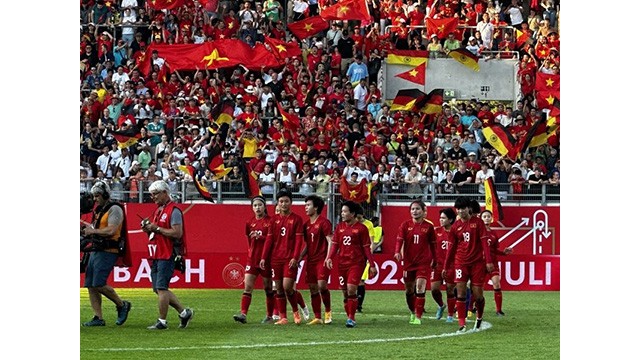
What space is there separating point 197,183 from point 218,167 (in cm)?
126

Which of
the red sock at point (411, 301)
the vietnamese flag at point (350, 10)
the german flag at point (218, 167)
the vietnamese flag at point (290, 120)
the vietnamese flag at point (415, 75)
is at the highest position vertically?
the vietnamese flag at point (350, 10)

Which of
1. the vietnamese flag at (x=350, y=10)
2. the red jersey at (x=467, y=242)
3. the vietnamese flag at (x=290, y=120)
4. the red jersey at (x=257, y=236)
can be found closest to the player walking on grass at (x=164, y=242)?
the red jersey at (x=257, y=236)

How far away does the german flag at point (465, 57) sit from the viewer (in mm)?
32312

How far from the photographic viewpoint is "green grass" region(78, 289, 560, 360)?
14586 mm

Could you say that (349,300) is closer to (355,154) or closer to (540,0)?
(355,154)

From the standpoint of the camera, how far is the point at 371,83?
3209 cm

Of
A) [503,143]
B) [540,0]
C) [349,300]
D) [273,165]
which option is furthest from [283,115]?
[349,300]

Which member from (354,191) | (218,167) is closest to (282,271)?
(354,191)

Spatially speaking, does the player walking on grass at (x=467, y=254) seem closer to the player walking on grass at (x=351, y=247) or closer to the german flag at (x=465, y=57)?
the player walking on grass at (x=351, y=247)

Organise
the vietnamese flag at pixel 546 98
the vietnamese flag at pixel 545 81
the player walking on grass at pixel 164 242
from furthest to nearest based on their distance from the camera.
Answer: the vietnamese flag at pixel 545 81 → the vietnamese flag at pixel 546 98 → the player walking on grass at pixel 164 242

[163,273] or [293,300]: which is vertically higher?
[163,273]

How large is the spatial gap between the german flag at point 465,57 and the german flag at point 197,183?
7676 millimetres

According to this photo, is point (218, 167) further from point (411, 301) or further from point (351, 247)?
point (351, 247)

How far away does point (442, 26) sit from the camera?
3250 centimetres
